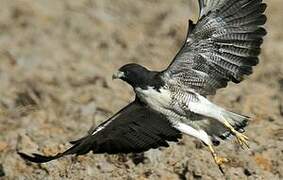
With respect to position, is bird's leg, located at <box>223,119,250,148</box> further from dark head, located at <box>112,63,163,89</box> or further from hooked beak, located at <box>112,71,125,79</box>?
hooked beak, located at <box>112,71,125,79</box>

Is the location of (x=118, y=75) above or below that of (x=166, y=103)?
above

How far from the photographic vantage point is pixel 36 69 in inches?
516

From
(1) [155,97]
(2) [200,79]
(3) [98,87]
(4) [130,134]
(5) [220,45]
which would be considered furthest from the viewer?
(3) [98,87]

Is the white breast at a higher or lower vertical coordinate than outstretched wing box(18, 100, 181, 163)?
higher

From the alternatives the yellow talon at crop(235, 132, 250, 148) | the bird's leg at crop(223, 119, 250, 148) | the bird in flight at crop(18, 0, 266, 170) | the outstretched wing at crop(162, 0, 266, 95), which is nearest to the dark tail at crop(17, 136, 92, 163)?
the bird in flight at crop(18, 0, 266, 170)

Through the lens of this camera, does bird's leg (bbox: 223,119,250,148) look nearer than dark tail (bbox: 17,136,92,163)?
No

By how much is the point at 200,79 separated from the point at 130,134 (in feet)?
4.11

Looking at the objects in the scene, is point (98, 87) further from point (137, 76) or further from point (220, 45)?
point (220, 45)

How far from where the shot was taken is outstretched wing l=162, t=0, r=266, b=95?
8.60m

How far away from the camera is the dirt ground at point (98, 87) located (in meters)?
9.58

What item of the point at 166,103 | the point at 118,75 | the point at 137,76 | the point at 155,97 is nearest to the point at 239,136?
the point at 166,103

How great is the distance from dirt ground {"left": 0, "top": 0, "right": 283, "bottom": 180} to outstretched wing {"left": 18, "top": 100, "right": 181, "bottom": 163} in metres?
0.13

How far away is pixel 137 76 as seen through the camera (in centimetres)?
895

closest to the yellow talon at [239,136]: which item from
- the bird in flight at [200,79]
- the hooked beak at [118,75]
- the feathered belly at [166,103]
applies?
the bird in flight at [200,79]
